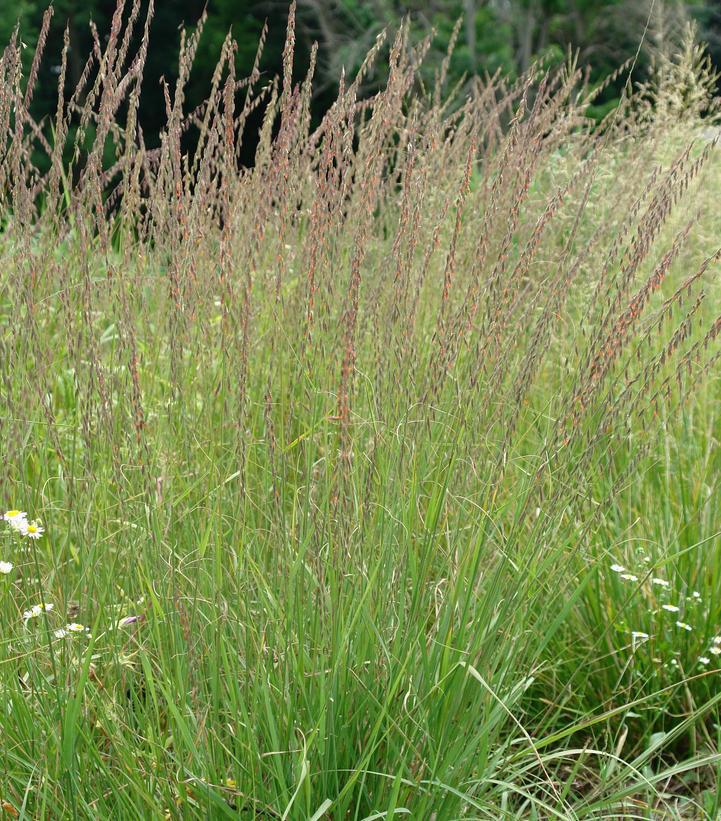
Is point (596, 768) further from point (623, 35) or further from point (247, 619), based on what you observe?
point (623, 35)

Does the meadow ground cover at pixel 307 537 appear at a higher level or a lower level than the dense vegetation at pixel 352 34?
higher

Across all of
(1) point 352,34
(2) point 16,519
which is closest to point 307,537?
(2) point 16,519

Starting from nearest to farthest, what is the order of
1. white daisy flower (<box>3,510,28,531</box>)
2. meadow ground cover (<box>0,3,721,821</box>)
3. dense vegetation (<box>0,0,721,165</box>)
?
meadow ground cover (<box>0,3,721,821</box>), white daisy flower (<box>3,510,28,531</box>), dense vegetation (<box>0,0,721,165</box>)

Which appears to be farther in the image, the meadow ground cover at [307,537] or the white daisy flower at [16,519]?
the white daisy flower at [16,519]

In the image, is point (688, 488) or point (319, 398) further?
point (688, 488)

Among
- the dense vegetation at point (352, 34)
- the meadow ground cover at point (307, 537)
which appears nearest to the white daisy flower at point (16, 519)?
the meadow ground cover at point (307, 537)

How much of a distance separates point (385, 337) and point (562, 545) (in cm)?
53

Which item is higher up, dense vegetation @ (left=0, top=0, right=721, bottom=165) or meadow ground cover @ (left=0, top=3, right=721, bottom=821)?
meadow ground cover @ (left=0, top=3, right=721, bottom=821)

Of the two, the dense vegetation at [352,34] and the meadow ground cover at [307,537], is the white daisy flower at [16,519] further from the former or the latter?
the dense vegetation at [352,34]

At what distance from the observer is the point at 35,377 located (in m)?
1.79

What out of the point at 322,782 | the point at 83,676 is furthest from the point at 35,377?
the point at 322,782

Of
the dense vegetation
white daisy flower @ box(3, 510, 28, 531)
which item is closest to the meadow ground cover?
white daisy flower @ box(3, 510, 28, 531)

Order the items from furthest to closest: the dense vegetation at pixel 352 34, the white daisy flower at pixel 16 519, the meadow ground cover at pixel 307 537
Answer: the dense vegetation at pixel 352 34
the white daisy flower at pixel 16 519
the meadow ground cover at pixel 307 537

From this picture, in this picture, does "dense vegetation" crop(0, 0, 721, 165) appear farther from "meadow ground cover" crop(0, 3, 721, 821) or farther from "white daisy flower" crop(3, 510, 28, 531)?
"white daisy flower" crop(3, 510, 28, 531)
